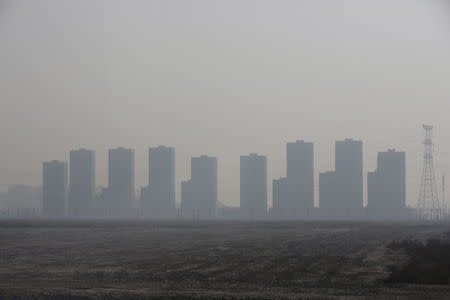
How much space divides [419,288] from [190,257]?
21.6 metres

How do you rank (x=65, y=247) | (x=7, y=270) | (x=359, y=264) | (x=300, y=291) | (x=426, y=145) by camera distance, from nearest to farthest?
(x=300, y=291) → (x=7, y=270) → (x=359, y=264) → (x=65, y=247) → (x=426, y=145)

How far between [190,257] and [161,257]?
6.27 feet

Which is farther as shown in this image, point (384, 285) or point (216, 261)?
point (216, 261)

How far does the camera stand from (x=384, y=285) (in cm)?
3353

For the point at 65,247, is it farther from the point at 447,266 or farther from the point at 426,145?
the point at 426,145

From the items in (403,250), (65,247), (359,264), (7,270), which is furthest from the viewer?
(65,247)

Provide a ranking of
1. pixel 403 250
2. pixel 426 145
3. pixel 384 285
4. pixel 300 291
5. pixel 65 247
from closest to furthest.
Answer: pixel 300 291 → pixel 384 285 → pixel 403 250 → pixel 65 247 → pixel 426 145

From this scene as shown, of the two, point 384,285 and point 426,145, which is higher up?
point 426,145

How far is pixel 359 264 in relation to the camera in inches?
1762

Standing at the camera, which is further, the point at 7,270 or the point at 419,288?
the point at 7,270

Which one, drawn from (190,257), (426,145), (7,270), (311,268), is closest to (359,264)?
(311,268)

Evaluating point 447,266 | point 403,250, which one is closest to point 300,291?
point 447,266

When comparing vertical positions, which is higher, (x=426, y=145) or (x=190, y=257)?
(x=426, y=145)

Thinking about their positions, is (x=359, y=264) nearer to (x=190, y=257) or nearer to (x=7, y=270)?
(x=190, y=257)
